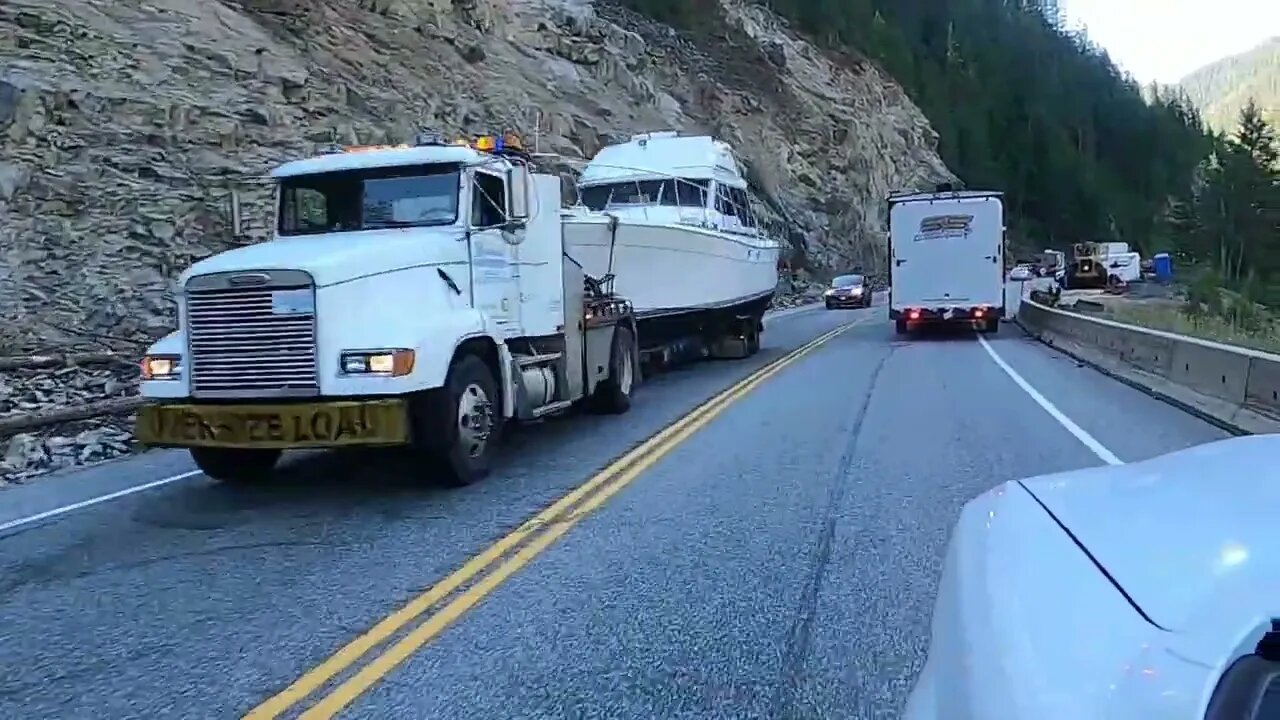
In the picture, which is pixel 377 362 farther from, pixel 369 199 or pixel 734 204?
pixel 734 204

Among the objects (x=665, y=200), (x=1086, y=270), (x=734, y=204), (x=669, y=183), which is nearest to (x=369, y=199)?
(x=665, y=200)

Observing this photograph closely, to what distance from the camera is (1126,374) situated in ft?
58.4

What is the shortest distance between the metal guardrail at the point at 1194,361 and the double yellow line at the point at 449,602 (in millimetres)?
6068

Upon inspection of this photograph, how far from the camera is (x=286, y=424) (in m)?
8.55

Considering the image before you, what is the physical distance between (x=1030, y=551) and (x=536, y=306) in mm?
9263

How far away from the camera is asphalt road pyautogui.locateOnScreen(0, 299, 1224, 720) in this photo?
4820 millimetres

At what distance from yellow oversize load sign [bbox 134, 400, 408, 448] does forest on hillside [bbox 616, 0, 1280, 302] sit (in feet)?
184

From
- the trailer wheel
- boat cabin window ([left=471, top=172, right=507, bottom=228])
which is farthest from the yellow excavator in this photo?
boat cabin window ([left=471, top=172, right=507, bottom=228])

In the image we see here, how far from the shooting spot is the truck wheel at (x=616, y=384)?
13.8 m

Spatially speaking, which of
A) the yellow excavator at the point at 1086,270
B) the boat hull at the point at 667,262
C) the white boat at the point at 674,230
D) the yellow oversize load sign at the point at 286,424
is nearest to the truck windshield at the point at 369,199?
the yellow oversize load sign at the point at 286,424

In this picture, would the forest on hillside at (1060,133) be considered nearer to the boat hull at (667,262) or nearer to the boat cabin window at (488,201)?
the boat hull at (667,262)

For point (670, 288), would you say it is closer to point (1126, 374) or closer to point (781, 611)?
point (1126, 374)

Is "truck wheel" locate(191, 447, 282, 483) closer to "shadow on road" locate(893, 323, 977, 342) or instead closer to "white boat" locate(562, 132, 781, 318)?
"white boat" locate(562, 132, 781, 318)

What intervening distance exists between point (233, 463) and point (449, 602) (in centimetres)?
443
